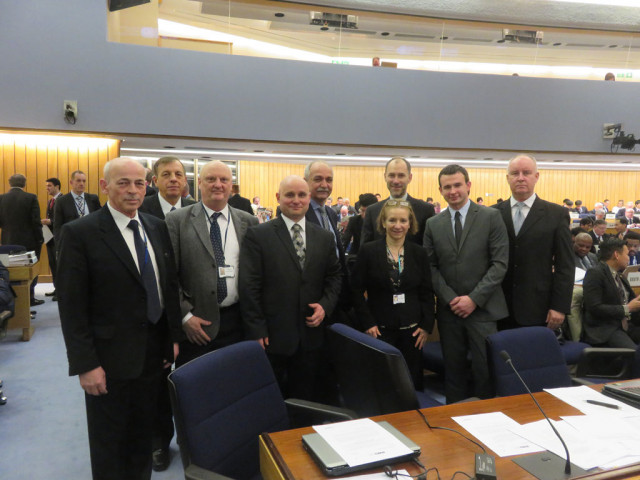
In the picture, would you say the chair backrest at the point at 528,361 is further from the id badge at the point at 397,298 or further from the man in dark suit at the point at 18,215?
the man in dark suit at the point at 18,215

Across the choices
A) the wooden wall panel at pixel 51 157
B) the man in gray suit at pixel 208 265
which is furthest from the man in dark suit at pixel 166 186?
the wooden wall panel at pixel 51 157

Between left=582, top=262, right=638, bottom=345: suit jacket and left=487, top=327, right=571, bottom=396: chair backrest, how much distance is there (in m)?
1.73

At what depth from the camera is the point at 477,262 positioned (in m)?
2.90

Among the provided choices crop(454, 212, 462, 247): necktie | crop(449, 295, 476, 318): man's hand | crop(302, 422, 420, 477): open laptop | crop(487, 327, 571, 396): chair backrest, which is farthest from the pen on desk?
crop(454, 212, 462, 247): necktie

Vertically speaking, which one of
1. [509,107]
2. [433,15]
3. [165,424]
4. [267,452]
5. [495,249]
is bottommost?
[165,424]

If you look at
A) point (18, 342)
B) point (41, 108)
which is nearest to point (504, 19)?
point (41, 108)

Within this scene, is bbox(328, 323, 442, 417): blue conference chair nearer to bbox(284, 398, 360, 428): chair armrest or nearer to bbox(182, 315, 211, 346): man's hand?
bbox(284, 398, 360, 428): chair armrest

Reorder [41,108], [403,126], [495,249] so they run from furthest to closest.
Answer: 1. [403,126]
2. [41,108]
3. [495,249]

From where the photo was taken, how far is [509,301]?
3049mm

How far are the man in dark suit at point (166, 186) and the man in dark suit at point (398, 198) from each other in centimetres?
141

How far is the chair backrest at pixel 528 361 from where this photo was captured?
2136mm

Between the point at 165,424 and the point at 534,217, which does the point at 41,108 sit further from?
the point at 534,217

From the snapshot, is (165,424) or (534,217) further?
(534,217)

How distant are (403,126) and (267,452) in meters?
7.00
